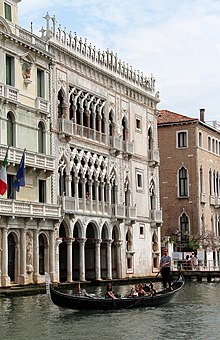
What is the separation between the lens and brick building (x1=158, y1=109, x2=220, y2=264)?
157 ft

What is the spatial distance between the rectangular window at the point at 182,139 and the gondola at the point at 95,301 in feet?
87.3

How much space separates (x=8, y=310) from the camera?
21.1 m

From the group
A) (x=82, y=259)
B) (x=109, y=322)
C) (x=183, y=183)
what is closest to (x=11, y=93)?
(x=82, y=259)

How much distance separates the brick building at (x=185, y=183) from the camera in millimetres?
48000

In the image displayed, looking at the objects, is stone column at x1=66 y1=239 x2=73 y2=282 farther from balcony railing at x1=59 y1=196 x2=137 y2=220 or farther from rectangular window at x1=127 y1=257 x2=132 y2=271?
rectangular window at x1=127 y1=257 x2=132 y2=271

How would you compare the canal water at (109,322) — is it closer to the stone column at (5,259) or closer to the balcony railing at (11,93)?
the stone column at (5,259)

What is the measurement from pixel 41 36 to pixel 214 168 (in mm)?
23172

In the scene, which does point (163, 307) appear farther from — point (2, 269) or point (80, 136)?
point (80, 136)

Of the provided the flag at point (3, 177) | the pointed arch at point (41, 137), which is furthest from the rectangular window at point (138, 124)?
the flag at point (3, 177)

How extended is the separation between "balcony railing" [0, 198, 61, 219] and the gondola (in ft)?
21.9

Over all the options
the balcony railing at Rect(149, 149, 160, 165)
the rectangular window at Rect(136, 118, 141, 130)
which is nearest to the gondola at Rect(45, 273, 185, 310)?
the rectangular window at Rect(136, 118, 141, 130)

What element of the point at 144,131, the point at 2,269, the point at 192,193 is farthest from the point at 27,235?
the point at 192,193

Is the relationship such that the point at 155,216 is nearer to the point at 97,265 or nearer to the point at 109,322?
the point at 97,265

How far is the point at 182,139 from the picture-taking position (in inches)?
1913
